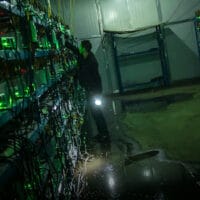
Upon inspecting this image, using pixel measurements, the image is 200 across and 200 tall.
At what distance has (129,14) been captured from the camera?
53.9ft

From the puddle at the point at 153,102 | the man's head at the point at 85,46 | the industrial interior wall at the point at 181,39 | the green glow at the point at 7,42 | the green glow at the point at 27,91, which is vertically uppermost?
the industrial interior wall at the point at 181,39

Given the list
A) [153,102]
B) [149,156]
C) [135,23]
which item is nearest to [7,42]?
[149,156]

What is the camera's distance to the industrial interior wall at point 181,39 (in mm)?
16172

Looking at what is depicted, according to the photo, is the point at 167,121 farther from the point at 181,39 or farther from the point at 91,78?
the point at 181,39

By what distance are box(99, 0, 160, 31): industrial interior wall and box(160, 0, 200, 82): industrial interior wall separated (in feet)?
1.62

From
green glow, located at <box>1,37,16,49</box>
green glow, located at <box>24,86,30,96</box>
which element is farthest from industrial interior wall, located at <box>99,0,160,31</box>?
green glow, located at <box>1,37,16,49</box>

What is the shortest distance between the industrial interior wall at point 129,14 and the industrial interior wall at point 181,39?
0.49m

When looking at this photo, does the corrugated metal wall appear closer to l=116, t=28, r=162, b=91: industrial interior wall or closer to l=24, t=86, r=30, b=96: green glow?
l=116, t=28, r=162, b=91: industrial interior wall

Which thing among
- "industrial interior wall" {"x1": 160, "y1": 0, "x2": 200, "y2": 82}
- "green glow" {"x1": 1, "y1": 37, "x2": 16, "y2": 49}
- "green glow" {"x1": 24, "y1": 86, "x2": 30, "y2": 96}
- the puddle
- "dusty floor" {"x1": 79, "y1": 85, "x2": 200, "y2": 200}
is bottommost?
"dusty floor" {"x1": 79, "y1": 85, "x2": 200, "y2": 200}

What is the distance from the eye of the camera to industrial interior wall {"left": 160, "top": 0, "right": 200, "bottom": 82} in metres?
16.2

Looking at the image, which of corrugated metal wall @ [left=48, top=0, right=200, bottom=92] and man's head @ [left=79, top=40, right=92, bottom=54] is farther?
corrugated metal wall @ [left=48, top=0, right=200, bottom=92]

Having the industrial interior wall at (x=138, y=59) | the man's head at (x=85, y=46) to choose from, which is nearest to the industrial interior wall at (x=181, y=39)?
the industrial interior wall at (x=138, y=59)

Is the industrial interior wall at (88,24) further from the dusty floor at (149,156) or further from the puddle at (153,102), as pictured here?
the dusty floor at (149,156)

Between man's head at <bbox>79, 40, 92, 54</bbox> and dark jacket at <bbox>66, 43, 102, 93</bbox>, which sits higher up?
man's head at <bbox>79, 40, 92, 54</bbox>
